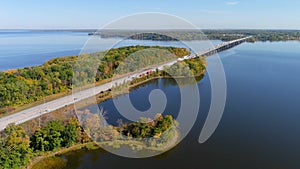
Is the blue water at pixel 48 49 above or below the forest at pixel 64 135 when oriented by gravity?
above

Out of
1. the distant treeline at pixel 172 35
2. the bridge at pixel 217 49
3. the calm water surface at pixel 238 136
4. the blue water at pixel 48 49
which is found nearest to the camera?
the calm water surface at pixel 238 136

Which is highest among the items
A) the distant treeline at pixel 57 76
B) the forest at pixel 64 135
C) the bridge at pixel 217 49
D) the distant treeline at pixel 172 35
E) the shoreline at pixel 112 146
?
the distant treeline at pixel 172 35

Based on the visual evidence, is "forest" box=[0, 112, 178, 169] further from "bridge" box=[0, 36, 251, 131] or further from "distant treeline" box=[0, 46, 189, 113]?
"distant treeline" box=[0, 46, 189, 113]

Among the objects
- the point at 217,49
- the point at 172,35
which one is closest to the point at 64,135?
the point at 172,35

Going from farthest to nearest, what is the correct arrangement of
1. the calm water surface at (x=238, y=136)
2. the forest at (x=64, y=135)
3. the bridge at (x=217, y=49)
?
1. the bridge at (x=217, y=49)
2. the calm water surface at (x=238, y=136)
3. the forest at (x=64, y=135)

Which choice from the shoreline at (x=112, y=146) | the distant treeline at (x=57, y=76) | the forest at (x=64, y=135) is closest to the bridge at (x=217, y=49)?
the distant treeline at (x=57, y=76)

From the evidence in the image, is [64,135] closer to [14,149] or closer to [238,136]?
[14,149]

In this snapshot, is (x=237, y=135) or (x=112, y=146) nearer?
(x=112, y=146)

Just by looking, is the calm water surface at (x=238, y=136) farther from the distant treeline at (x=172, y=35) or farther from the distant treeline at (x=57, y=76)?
the distant treeline at (x=172, y=35)

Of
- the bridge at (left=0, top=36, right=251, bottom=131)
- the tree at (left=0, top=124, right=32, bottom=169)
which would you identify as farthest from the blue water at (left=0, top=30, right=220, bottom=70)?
the tree at (left=0, top=124, right=32, bottom=169)
